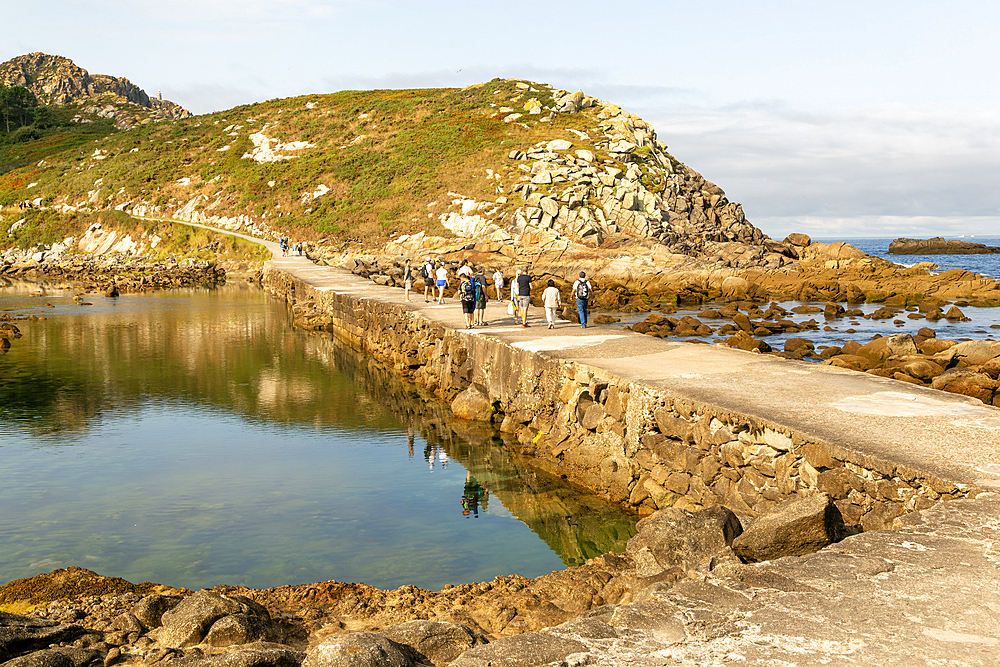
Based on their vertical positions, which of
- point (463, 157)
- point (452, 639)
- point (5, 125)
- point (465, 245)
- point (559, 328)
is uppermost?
point (5, 125)

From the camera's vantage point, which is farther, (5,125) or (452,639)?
(5,125)

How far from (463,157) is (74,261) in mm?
36366

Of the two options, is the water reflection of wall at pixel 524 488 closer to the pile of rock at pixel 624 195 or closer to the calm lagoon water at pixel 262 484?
the calm lagoon water at pixel 262 484

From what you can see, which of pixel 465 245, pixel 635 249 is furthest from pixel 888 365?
pixel 465 245

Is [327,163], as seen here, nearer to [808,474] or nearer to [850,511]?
[808,474]

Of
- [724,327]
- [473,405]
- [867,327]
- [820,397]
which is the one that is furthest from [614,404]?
[867,327]

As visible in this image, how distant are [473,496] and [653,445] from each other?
341cm

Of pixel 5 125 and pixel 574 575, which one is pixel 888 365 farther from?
pixel 5 125

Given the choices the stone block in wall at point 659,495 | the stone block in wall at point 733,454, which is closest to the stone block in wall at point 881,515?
the stone block in wall at point 733,454

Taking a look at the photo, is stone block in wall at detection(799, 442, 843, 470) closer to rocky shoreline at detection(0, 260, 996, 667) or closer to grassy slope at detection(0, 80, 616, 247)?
rocky shoreline at detection(0, 260, 996, 667)

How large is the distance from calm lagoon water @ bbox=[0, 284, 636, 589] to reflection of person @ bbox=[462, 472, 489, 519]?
4 cm

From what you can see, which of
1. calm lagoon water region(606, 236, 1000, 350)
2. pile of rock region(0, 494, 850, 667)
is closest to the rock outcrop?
calm lagoon water region(606, 236, 1000, 350)

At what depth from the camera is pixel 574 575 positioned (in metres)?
8.60

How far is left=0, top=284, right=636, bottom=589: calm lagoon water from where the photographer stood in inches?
415
